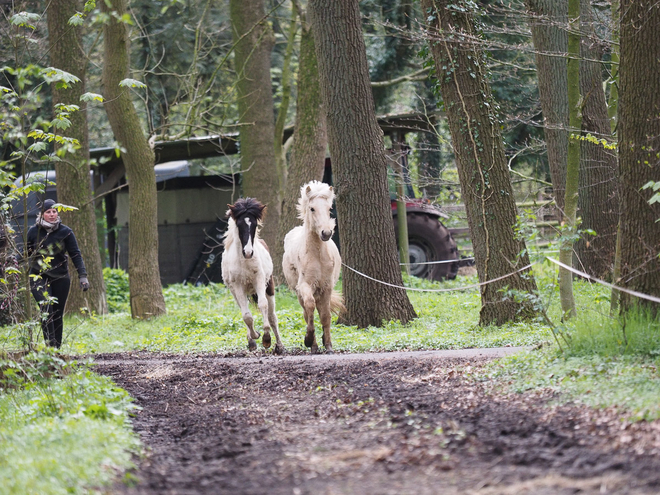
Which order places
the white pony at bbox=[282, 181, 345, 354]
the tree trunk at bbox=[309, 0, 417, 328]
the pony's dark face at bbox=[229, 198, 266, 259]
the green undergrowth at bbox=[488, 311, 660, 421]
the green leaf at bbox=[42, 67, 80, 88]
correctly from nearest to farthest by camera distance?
the green undergrowth at bbox=[488, 311, 660, 421] → the green leaf at bbox=[42, 67, 80, 88] → the white pony at bbox=[282, 181, 345, 354] → the pony's dark face at bbox=[229, 198, 266, 259] → the tree trunk at bbox=[309, 0, 417, 328]

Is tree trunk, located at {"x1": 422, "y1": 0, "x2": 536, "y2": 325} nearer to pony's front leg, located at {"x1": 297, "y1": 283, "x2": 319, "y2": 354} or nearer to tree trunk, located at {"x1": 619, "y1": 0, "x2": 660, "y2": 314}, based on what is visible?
pony's front leg, located at {"x1": 297, "y1": 283, "x2": 319, "y2": 354}

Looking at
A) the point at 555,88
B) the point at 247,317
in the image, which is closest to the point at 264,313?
the point at 247,317

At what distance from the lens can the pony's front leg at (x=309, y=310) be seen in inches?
393

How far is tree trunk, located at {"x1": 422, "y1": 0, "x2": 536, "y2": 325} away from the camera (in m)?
10.8

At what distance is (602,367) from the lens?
6059 millimetres

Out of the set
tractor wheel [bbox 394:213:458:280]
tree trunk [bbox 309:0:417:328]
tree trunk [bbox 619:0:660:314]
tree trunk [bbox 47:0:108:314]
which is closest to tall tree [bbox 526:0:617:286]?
tree trunk [bbox 309:0:417:328]

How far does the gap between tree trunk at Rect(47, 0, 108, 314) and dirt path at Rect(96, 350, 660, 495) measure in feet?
29.9

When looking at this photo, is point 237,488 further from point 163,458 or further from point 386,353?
point 386,353

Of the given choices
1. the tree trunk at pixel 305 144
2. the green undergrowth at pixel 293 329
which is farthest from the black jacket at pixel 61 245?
the tree trunk at pixel 305 144

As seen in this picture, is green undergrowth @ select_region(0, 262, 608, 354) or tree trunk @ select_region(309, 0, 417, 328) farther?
tree trunk @ select_region(309, 0, 417, 328)

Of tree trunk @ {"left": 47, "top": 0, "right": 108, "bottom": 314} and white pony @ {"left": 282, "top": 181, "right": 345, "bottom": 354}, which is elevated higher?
tree trunk @ {"left": 47, "top": 0, "right": 108, "bottom": 314}

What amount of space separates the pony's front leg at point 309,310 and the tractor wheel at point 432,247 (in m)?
10.6

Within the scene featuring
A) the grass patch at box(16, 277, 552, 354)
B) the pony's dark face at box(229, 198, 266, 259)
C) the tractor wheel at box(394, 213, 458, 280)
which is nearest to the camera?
the grass patch at box(16, 277, 552, 354)

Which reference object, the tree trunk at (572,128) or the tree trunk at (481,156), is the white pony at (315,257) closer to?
the tree trunk at (481,156)
